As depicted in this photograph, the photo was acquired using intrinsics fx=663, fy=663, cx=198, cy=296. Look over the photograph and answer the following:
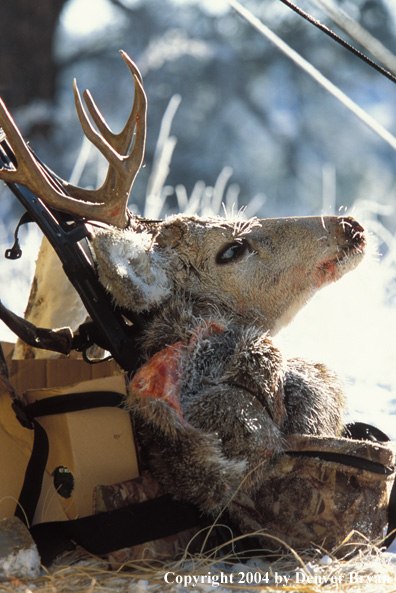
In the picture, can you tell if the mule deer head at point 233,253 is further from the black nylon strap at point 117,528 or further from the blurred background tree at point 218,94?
the blurred background tree at point 218,94

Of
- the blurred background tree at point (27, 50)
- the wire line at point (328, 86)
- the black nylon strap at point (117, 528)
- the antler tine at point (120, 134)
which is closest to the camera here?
the black nylon strap at point (117, 528)

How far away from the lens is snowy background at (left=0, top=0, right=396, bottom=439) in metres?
3.26

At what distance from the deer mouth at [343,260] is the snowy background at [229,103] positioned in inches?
80.3

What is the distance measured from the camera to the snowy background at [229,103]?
10.7 ft

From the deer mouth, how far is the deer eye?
126 mm

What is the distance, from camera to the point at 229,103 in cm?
347

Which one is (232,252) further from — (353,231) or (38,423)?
(38,423)

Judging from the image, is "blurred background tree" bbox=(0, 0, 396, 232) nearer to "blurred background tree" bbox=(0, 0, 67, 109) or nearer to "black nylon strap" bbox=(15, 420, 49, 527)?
"blurred background tree" bbox=(0, 0, 67, 109)

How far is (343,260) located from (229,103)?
8.46 ft

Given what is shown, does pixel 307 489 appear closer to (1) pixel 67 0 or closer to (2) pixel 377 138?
(2) pixel 377 138

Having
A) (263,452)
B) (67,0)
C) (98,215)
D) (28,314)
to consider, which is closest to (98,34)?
(67,0)

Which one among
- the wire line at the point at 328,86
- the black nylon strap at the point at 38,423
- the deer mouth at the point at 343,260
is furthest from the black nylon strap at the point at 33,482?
the wire line at the point at 328,86

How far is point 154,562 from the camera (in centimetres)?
92

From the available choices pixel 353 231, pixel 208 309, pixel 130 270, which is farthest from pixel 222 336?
pixel 353 231
